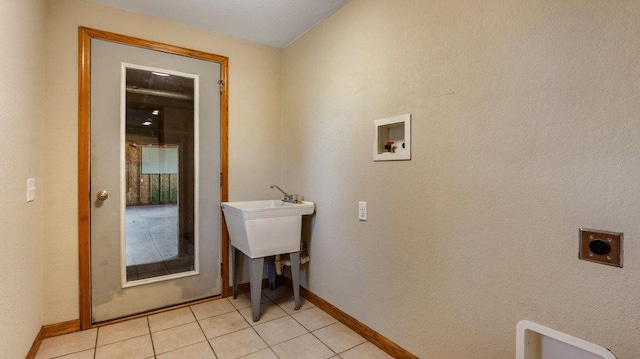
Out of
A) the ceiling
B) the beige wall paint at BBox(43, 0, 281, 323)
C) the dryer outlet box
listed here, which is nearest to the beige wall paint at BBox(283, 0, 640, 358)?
the dryer outlet box

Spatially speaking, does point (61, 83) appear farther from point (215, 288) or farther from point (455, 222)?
point (455, 222)

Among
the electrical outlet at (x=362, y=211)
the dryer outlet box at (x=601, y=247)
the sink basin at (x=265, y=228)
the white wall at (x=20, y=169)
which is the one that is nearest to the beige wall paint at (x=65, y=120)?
the white wall at (x=20, y=169)

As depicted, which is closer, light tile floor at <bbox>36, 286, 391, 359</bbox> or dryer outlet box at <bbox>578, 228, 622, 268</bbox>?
dryer outlet box at <bbox>578, 228, 622, 268</bbox>

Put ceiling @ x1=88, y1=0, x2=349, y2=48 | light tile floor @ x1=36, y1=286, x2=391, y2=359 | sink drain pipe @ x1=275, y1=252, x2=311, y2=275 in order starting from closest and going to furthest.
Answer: light tile floor @ x1=36, y1=286, x2=391, y2=359, ceiling @ x1=88, y1=0, x2=349, y2=48, sink drain pipe @ x1=275, y1=252, x2=311, y2=275

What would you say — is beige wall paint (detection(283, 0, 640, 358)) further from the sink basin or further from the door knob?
the door knob

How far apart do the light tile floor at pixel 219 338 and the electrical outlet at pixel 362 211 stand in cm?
83

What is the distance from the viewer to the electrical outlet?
2031mm

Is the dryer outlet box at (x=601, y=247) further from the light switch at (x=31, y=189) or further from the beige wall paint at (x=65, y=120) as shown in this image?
the beige wall paint at (x=65, y=120)

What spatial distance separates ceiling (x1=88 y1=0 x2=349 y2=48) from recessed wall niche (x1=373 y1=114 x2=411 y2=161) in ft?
3.35

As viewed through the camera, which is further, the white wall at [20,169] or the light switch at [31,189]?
the light switch at [31,189]

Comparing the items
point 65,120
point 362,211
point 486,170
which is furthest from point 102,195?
point 486,170

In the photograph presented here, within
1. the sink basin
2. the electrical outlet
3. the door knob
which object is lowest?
the sink basin

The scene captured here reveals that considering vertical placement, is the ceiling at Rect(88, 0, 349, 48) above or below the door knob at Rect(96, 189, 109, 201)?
above

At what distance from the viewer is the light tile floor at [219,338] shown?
185cm
